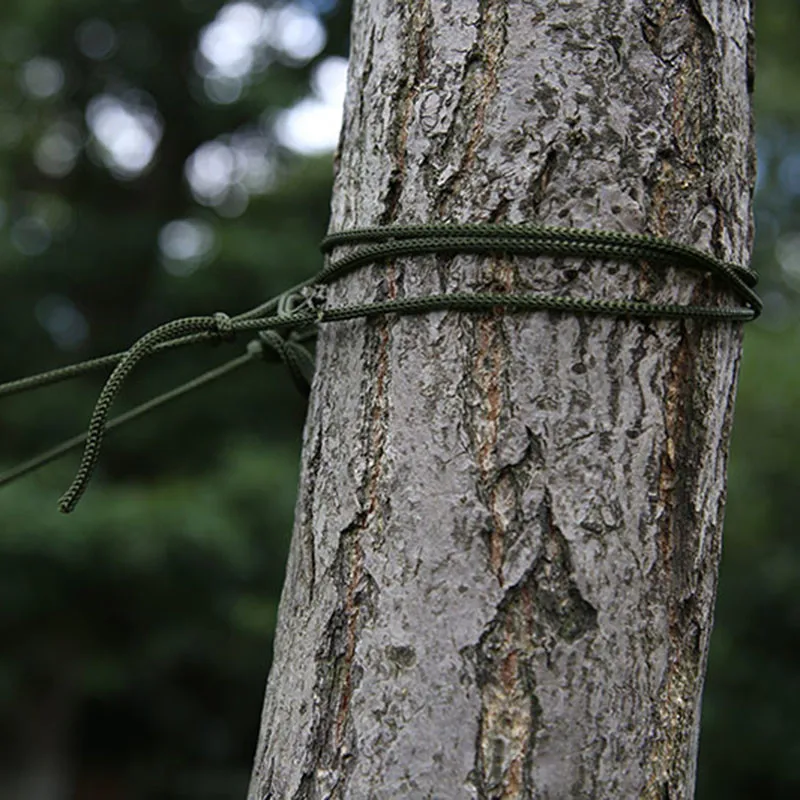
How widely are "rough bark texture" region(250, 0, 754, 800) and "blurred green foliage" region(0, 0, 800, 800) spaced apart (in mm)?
4346

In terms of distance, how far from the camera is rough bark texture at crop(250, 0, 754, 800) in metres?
0.77

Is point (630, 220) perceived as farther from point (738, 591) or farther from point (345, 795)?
point (738, 591)

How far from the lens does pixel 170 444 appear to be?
6.12m

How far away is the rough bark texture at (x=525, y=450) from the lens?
0.77 meters

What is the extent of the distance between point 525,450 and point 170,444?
5514 mm

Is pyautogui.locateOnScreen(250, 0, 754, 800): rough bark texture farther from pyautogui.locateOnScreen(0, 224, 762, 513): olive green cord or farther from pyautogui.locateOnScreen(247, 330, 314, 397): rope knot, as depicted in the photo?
pyautogui.locateOnScreen(247, 330, 314, 397): rope knot

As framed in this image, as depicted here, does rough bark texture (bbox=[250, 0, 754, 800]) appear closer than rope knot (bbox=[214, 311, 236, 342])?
Yes

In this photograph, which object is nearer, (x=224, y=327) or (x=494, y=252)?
(x=494, y=252)

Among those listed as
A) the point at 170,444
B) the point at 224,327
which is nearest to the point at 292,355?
the point at 224,327

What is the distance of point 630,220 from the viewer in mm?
824

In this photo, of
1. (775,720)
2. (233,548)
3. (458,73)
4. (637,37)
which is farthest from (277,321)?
(775,720)

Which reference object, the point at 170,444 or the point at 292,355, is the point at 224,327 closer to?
the point at 292,355

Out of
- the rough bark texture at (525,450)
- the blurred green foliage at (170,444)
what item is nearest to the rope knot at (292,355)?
the rough bark texture at (525,450)

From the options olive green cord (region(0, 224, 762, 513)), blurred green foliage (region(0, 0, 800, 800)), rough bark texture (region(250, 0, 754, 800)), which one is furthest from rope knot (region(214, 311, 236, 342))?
blurred green foliage (region(0, 0, 800, 800))
